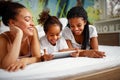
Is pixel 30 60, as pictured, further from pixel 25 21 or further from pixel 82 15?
pixel 82 15

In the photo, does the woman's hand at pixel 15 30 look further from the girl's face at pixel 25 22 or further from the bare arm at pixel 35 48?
the bare arm at pixel 35 48

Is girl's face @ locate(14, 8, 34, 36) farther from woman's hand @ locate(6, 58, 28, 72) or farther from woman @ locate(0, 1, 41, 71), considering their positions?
woman's hand @ locate(6, 58, 28, 72)

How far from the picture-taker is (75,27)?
126 centimetres

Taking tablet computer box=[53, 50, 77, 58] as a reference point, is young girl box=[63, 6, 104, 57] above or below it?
above

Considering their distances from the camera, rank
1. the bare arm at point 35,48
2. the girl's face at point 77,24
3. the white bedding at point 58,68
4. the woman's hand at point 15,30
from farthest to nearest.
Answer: the girl's face at point 77,24
the bare arm at point 35,48
the woman's hand at point 15,30
the white bedding at point 58,68

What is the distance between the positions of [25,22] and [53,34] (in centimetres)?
20

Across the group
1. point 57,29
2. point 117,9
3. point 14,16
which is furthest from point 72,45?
point 117,9

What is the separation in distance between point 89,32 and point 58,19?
13.0 inches

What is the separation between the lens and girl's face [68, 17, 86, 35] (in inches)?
48.8

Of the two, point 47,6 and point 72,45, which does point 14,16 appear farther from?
point 72,45

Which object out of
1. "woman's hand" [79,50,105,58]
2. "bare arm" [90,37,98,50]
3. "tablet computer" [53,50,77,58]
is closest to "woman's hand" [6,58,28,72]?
"tablet computer" [53,50,77,58]

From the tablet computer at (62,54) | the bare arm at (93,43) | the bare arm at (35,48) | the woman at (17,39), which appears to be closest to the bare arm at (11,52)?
the woman at (17,39)

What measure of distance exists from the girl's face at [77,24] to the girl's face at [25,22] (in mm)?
333

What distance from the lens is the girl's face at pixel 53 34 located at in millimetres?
1074
